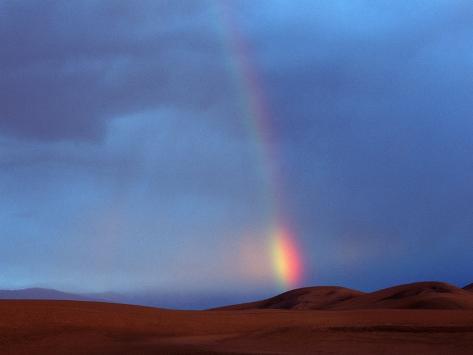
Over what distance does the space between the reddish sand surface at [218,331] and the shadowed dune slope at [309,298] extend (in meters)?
28.4

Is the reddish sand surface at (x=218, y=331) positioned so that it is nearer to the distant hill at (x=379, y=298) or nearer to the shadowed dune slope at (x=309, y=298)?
the distant hill at (x=379, y=298)

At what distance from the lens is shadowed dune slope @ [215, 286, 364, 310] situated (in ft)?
177

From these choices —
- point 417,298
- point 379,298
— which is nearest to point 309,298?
point 379,298

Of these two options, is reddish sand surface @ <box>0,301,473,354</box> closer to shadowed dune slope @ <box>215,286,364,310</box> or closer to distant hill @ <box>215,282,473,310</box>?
distant hill @ <box>215,282,473,310</box>

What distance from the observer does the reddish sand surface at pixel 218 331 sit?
16.4 metres

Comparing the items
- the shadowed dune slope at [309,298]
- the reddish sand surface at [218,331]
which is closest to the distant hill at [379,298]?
the shadowed dune slope at [309,298]

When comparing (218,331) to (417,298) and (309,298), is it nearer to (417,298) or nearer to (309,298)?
(417,298)

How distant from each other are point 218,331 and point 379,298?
98.9 ft

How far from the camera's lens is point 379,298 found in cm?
4862

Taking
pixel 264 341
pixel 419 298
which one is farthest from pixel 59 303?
pixel 419 298

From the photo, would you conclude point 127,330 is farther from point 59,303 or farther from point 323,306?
point 323,306

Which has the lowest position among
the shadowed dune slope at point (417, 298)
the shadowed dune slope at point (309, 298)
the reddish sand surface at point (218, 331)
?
the reddish sand surface at point (218, 331)

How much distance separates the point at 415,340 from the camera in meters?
18.4

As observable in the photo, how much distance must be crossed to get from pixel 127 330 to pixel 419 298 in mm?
25926
